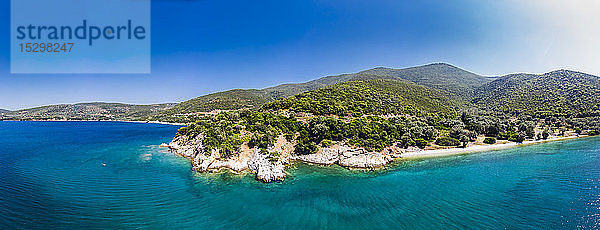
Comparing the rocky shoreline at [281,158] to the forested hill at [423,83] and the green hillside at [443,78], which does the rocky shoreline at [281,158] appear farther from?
the green hillside at [443,78]

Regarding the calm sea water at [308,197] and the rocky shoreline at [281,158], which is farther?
the rocky shoreline at [281,158]

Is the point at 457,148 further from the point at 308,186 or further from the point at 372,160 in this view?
the point at 308,186

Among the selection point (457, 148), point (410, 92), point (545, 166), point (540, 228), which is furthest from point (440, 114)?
point (540, 228)

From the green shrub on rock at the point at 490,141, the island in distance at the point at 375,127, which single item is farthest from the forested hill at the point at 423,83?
the green shrub on rock at the point at 490,141

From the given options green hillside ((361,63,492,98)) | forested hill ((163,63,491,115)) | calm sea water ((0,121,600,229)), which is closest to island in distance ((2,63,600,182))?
calm sea water ((0,121,600,229))

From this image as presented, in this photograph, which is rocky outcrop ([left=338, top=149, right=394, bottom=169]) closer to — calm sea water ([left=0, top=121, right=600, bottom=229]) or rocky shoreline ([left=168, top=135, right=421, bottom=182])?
rocky shoreline ([left=168, top=135, right=421, bottom=182])

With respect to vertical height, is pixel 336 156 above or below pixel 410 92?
below
